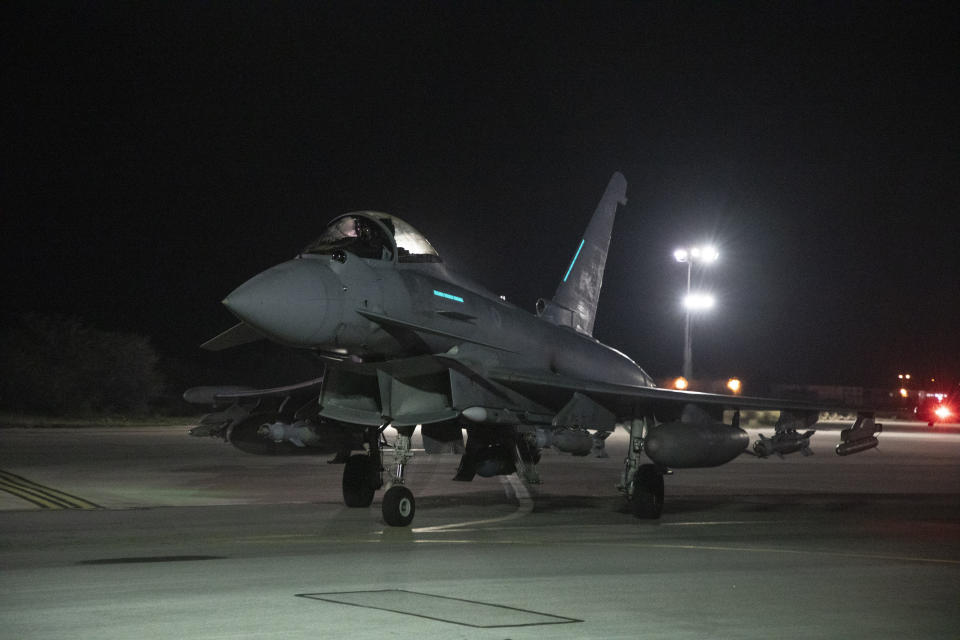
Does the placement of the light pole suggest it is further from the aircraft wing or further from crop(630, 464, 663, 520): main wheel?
crop(630, 464, 663, 520): main wheel

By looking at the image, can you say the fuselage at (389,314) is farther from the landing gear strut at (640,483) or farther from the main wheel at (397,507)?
the main wheel at (397,507)

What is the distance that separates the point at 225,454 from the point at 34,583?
23495 millimetres

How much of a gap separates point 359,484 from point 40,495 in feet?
18.2

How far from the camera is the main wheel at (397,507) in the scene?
14.2m

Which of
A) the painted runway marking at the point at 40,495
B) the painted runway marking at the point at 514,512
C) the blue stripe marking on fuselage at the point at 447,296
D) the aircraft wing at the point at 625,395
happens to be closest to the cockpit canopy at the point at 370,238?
the blue stripe marking on fuselage at the point at 447,296

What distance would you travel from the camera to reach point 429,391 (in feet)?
49.5

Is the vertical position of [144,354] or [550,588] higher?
[144,354]

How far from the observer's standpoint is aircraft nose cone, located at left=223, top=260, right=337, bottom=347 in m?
12.3

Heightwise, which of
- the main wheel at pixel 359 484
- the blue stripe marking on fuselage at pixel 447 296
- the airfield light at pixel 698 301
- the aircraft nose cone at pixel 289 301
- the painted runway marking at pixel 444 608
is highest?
the airfield light at pixel 698 301

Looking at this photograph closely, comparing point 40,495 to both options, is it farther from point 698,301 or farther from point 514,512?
point 698,301

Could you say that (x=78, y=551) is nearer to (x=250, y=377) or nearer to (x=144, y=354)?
(x=144, y=354)

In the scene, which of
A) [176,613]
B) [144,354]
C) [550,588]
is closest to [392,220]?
[550,588]

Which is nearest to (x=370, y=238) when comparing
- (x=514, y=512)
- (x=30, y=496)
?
(x=514, y=512)

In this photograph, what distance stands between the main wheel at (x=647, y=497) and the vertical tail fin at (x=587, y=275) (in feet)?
12.6
